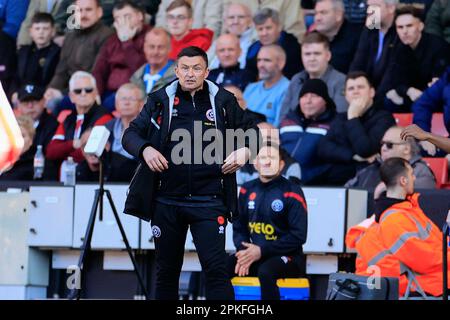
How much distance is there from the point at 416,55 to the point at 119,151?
325 cm

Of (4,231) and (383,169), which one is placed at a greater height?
(383,169)

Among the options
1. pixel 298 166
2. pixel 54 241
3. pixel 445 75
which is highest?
pixel 445 75

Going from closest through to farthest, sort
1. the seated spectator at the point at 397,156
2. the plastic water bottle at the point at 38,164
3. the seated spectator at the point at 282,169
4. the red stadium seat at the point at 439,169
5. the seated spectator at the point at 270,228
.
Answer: the seated spectator at the point at 270,228, the seated spectator at the point at 282,169, the seated spectator at the point at 397,156, the red stadium seat at the point at 439,169, the plastic water bottle at the point at 38,164

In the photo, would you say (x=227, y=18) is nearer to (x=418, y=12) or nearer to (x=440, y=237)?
(x=418, y=12)

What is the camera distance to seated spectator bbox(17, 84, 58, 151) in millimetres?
13719

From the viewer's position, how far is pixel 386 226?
9.91 m

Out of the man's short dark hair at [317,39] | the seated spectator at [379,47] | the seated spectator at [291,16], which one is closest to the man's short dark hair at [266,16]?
the seated spectator at [291,16]

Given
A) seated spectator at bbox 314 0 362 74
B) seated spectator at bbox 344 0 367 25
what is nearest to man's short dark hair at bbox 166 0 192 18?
seated spectator at bbox 314 0 362 74

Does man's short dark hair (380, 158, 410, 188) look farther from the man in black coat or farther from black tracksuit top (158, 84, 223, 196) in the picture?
black tracksuit top (158, 84, 223, 196)

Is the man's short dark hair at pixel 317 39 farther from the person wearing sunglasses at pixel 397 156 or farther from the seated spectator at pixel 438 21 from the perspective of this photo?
the person wearing sunglasses at pixel 397 156

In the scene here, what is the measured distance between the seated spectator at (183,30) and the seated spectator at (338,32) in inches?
55.2

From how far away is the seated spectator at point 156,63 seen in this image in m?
13.7
